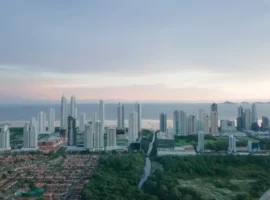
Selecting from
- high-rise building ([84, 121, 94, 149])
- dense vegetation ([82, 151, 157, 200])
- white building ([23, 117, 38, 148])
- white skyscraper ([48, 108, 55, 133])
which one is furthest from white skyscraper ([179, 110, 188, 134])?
white skyscraper ([48, 108, 55, 133])

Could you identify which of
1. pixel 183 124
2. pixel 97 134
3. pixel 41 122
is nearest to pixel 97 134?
pixel 97 134

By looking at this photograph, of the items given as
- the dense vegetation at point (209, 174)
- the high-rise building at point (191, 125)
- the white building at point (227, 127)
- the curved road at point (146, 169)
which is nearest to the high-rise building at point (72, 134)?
the curved road at point (146, 169)

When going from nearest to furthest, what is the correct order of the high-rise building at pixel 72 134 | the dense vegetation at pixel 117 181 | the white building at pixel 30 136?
the dense vegetation at pixel 117 181
the white building at pixel 30 136
the high-rise building at pixel 72 134

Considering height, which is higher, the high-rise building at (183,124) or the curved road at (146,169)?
the high-rise building at (183,124)

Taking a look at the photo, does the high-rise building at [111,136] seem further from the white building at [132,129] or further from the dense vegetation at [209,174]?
the dense vegetation at [209,174]

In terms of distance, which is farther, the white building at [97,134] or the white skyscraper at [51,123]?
the white skyscraper at [51,123]

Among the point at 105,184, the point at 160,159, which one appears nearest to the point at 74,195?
the point at 105,184

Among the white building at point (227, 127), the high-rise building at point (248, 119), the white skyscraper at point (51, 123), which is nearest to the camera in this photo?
the white building at point (227, 127)
